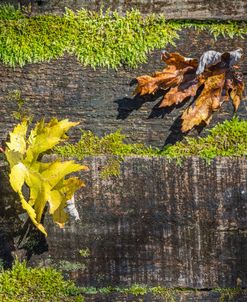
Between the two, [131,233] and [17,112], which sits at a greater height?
[17,112]

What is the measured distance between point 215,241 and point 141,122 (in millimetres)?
831

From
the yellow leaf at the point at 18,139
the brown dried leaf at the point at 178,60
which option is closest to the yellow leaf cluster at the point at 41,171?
the yellow leaf at the point at 18,139

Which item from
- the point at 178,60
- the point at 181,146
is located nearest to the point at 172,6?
the point at 178,60

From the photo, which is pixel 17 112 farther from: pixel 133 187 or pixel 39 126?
pixel 133 187

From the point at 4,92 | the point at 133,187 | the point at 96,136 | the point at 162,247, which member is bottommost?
the point at 162,247

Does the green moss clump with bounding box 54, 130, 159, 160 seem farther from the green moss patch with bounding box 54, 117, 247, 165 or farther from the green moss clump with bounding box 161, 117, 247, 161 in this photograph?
the green moss clump with bounding box 161, 117, 247, 161

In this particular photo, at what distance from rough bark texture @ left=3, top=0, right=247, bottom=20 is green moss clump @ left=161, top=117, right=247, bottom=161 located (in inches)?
25.1

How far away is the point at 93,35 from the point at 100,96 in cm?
36

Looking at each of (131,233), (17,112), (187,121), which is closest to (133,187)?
(131,233)

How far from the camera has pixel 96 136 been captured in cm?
351

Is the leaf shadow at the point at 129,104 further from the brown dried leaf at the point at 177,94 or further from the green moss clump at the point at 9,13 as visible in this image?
the green moss clump at the point at 9,13

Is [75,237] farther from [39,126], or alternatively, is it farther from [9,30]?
[9,30]

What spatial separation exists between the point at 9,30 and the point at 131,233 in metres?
1.40

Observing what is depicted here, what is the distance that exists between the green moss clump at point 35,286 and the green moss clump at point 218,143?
99 cm
